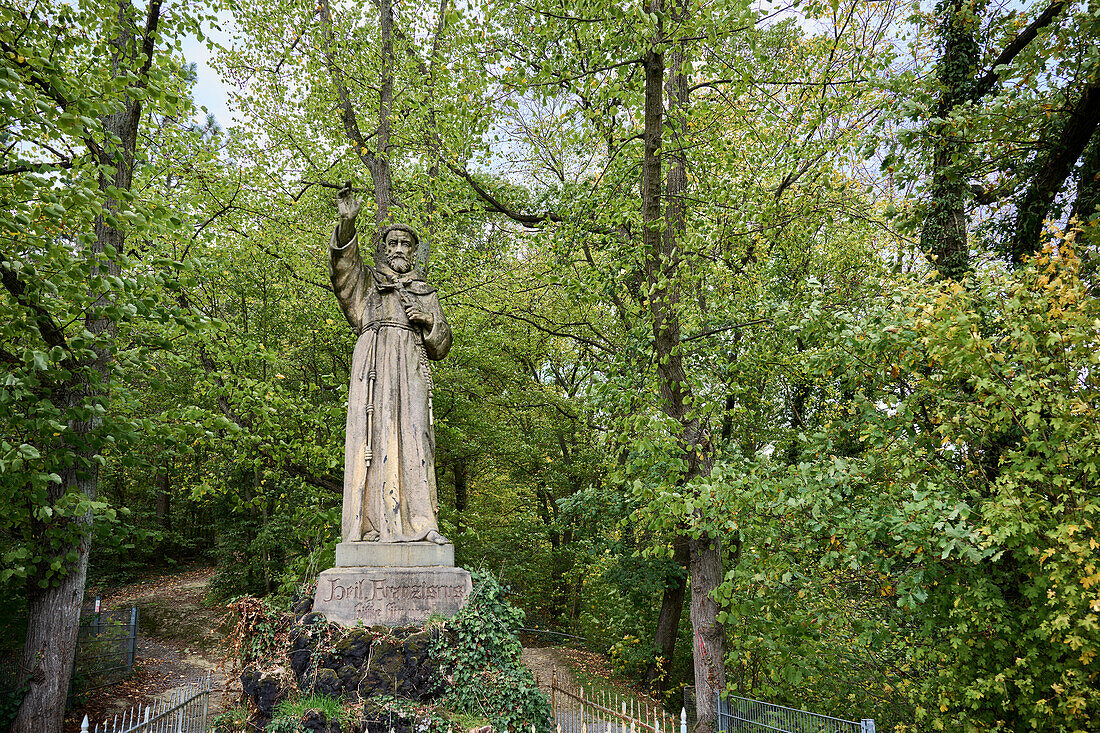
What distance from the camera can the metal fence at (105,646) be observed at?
12023 millimetres

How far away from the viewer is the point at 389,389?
648 centimetres

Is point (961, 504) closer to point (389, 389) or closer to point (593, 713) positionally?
point (389, 389)

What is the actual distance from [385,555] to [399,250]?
3.12 m

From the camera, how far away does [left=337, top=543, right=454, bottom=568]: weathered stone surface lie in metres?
5.87

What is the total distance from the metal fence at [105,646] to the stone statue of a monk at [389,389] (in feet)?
29.8

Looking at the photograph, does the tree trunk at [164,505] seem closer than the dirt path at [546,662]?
No

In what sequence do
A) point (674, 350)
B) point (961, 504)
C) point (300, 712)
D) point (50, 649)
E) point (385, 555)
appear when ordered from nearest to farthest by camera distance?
point (961, 504) → point (300, 712) → point (385, 555) → point (674, 350) → point (50, 649)

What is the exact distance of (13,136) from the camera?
6.43 metres

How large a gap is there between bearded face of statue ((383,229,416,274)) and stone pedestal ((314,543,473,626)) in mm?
2877

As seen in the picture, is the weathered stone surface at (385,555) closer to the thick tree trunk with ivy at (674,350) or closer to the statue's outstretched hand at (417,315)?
the statue's outstretched hand at (417,315)

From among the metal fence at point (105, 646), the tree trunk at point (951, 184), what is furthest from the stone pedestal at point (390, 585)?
the metal fence at point (105, 646)

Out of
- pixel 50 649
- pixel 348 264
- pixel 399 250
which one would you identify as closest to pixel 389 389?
pixel 348 264

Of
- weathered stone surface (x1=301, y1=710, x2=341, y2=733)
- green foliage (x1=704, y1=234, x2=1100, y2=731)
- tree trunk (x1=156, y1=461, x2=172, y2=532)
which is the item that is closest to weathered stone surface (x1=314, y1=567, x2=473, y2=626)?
weathered stone surface (x1=301, y1=710, x2=341, y2=733)

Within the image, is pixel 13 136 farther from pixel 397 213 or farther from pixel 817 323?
pixel 817 323
